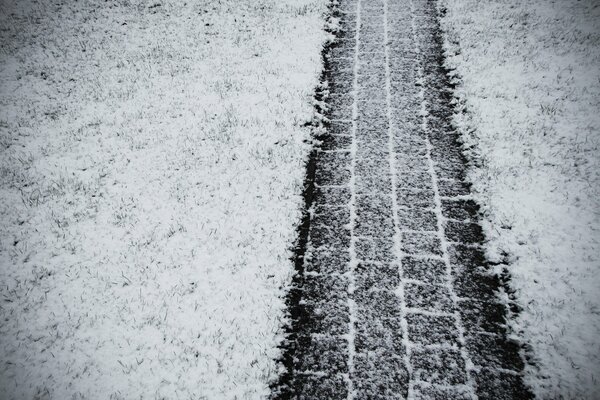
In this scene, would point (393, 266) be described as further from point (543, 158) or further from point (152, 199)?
point (152, 199)

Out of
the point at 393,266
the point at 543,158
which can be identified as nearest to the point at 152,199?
the point at 393,266

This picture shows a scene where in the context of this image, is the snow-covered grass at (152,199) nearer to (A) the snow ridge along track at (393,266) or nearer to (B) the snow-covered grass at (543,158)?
(A) the snow ridge along track at (393,266)

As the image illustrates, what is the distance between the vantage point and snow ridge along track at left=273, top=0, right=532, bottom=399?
3.40 meters

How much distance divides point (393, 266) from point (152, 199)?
363 cm

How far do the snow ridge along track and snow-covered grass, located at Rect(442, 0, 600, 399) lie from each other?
316 mm

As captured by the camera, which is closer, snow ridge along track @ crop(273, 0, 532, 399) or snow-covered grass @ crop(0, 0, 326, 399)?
snow ridge along track @ crop(273, 0, 532, 399)

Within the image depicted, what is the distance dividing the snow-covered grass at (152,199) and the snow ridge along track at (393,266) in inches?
16.1

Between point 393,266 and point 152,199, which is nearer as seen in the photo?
point 393,266

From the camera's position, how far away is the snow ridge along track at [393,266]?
134 inches

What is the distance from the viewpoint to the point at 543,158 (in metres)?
4.97

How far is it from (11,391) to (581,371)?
5636 millimetres

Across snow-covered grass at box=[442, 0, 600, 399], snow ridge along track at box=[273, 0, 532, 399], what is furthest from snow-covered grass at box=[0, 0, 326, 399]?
snow-covered grass at box=[442, 0, 600, 399]

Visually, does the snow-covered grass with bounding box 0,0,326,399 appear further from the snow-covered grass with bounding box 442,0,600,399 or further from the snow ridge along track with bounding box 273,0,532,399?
the snow-covered grass with bounding box 442,0,600,399

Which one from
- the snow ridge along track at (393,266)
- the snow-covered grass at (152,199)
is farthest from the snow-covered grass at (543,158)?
the snow-covered grass at (152,199)
